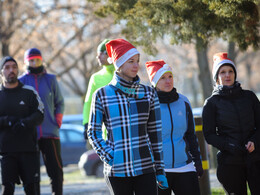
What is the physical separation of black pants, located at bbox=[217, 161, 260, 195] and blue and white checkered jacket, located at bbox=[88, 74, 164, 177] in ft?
4.07

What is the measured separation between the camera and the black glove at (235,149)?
5.59 m

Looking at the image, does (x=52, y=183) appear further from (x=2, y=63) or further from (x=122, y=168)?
(x=122, y=168)

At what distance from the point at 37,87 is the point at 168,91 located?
2793 millimetres

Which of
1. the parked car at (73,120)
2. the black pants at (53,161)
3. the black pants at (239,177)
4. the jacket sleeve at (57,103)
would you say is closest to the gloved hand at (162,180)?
the black pants at (239,177)

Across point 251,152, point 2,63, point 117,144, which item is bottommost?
point 251,152

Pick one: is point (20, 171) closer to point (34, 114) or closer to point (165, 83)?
point (34, 114)

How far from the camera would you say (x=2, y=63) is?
706cm

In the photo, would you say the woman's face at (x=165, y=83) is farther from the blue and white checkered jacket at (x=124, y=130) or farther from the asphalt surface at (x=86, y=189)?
the asphalt surface at (x=86, y=189)

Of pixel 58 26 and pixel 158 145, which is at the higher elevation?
pixel 58 26

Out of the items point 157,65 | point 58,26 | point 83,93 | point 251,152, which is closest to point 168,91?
point 157,65

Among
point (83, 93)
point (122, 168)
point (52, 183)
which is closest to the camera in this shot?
point (122, 168)

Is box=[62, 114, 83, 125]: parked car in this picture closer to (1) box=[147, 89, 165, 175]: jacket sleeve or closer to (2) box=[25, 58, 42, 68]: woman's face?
(2) box=[25, 58, 42, 68]: woman's face

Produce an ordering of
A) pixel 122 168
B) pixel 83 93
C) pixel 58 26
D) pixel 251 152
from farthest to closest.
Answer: pixel 83 93
pixel 58 26
pixel 251 152
pixel 122 168

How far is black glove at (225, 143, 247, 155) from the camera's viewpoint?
5.59 m
